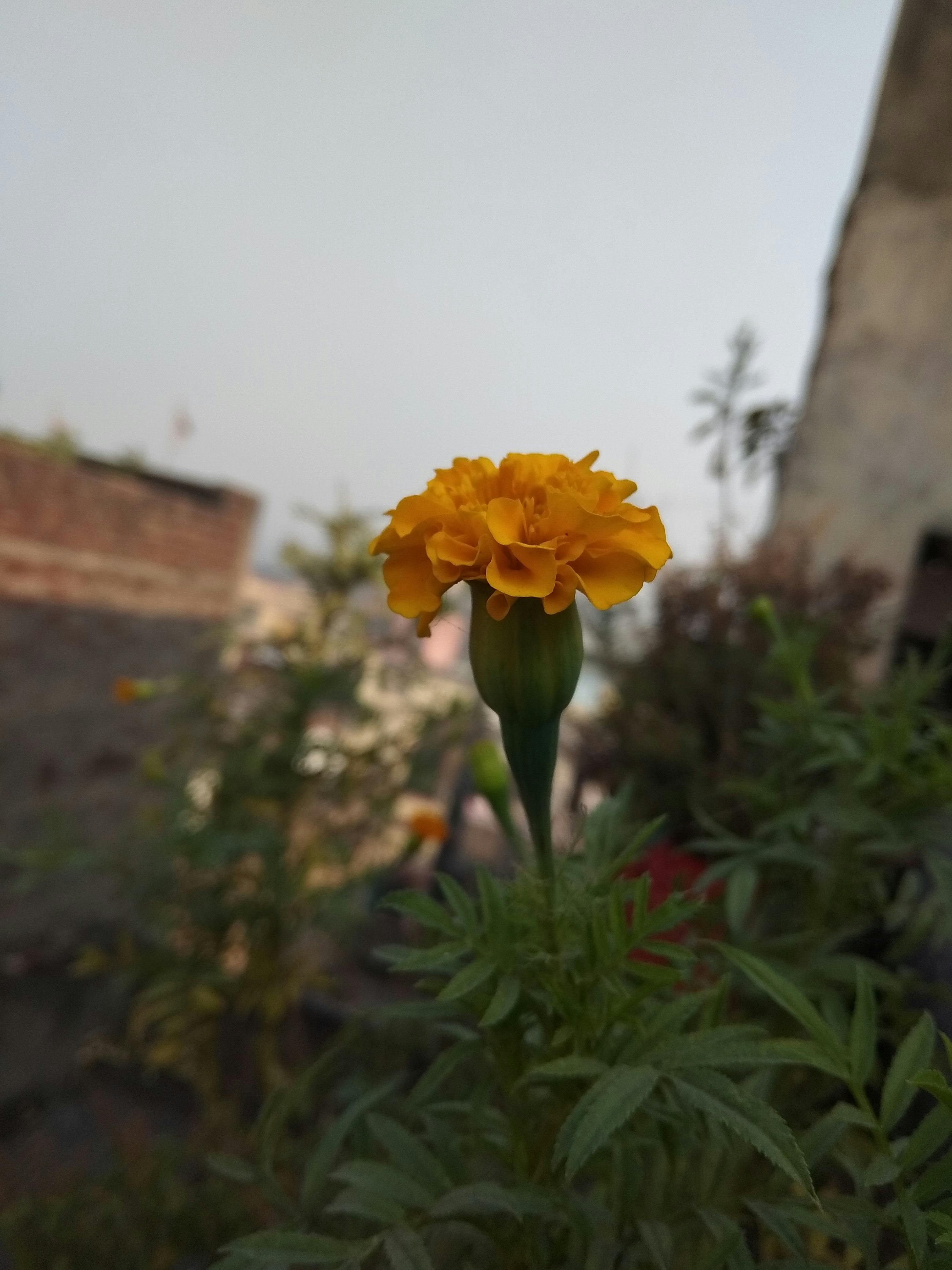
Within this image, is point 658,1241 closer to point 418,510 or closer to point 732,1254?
point 732,1254

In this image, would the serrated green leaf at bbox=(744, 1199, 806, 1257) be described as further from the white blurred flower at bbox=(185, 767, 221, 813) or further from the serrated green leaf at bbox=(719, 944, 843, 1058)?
the white blurred flower at bbox=(185, 767, 221, 813)

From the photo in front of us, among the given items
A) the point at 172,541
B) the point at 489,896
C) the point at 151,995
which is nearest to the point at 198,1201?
the point at 489,896

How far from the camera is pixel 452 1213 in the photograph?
0.50 metres

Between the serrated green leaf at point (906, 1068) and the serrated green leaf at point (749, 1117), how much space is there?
12cm

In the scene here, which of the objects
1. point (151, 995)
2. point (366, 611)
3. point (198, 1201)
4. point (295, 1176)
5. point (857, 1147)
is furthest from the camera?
point (366, 611)

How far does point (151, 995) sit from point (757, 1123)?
5.94 ft

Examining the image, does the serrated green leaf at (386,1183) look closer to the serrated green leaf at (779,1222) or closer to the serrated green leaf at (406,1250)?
the serrated green leaf at (406,1250)

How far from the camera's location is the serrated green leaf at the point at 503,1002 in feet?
1.43

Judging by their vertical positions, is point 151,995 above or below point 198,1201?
below

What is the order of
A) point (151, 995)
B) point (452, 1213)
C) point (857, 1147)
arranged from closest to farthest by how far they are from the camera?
point (452, 1213) < point (857, 1147) < point (151, 995)

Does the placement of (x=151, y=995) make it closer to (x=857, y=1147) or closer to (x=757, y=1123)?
(x=857, y=1147)

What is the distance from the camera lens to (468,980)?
1.48ft

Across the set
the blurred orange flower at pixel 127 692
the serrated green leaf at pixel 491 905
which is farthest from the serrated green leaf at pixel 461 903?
the blurred orange flower at pixel 127 692

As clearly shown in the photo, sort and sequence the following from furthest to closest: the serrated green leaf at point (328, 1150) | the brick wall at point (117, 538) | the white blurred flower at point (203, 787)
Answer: the brick wall at point (117, 538)
the white blurred flower at point (203, 787)
the serrated green leaf at point (328, 1150)
